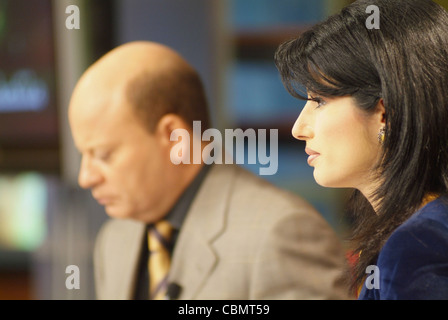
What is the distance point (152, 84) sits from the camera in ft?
5.01

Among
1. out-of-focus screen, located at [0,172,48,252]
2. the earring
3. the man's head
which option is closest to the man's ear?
the man's head

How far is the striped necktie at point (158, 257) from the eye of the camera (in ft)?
5.11

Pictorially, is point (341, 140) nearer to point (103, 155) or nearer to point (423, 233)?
point (423, 233)

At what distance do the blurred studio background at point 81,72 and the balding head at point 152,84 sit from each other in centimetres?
6

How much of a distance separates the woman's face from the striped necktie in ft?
1.90

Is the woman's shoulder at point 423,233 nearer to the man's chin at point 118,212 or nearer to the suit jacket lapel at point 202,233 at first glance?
the suit jacket lapel at point 202,233

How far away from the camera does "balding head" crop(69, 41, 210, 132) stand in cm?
153

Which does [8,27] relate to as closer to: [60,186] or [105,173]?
[60,186]

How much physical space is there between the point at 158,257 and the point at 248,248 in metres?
0.25

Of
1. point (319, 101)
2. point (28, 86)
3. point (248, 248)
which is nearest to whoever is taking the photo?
point (319, 101)

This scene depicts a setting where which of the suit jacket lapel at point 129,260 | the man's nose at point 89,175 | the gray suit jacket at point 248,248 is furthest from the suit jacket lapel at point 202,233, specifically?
the man's nose at point 89,175

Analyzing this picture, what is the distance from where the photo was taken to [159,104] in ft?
5.04

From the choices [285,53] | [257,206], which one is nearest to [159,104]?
[257,206]

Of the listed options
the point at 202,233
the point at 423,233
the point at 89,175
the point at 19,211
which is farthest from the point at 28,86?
the point at 423,233
